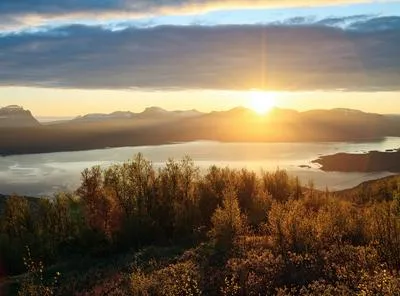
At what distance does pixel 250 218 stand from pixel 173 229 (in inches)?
315

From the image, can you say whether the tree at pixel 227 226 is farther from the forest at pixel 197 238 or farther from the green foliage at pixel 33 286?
the green foliage at pixel 33 286

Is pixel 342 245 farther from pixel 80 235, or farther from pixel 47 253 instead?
pixel 47 253

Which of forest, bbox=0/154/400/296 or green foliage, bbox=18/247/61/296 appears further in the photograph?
forest, bbox=0/154/400/296

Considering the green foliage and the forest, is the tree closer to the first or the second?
the forest

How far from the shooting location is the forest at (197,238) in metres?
23.2

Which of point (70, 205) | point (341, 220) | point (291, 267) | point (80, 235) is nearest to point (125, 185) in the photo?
point (80, 235)

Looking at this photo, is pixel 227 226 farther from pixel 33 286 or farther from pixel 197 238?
pixel 33 286

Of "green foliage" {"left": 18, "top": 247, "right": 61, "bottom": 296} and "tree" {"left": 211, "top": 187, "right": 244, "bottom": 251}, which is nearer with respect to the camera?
"green foliage" {"left": 18, "top": 247, "right": 61, "bottom": 296}

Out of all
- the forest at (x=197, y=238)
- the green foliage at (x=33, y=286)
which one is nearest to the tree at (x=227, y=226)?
the forest at (x=197, y=238)

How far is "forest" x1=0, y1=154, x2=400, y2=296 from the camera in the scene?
23.2m

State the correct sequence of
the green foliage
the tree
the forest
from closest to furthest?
the green foliage
the forest
the tree

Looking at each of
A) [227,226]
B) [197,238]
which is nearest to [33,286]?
[227,226]

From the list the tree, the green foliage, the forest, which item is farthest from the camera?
the tree

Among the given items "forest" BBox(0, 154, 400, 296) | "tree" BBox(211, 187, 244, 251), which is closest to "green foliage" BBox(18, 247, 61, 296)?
"forest" BBox(0, 154, 400, 296)
